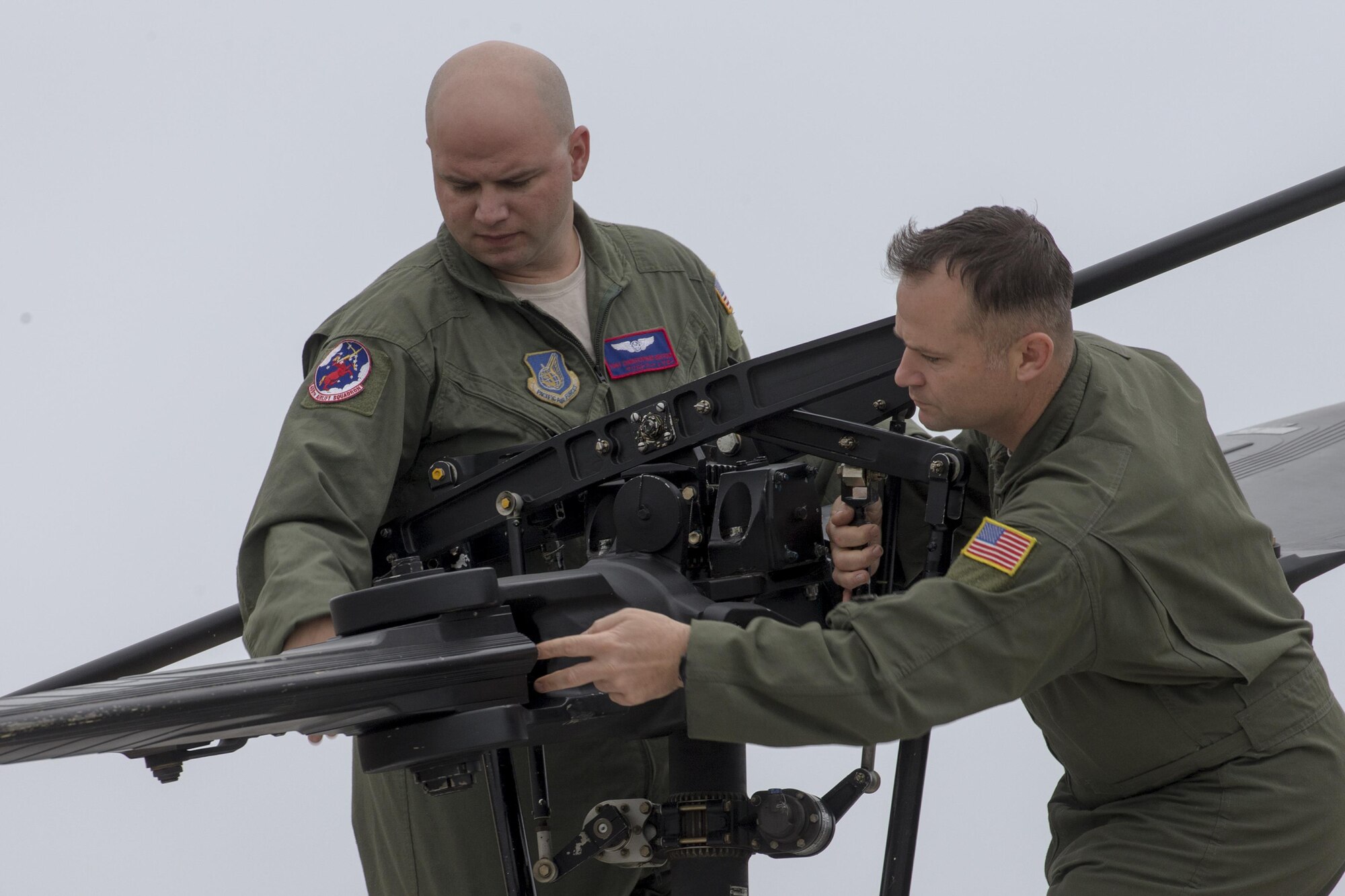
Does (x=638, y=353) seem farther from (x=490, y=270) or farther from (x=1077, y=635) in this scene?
(x=1077, y=635)

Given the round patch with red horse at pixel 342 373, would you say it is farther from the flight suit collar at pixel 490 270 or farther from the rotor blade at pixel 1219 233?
the rotor blade at pixel 1219 233

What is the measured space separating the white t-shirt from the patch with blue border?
1.1 inches

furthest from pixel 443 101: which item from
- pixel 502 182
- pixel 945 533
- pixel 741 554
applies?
pixel 945 533

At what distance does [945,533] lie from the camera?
5.56 ft

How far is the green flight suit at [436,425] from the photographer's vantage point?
1.76 metres

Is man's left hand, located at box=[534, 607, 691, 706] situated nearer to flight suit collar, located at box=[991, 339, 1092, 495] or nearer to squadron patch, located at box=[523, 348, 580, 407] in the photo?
flight suit collar, located at box=[991, 339, 1092, 495]

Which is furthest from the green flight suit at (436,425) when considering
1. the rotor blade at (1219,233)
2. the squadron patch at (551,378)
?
the rotor blade at (1219,233)

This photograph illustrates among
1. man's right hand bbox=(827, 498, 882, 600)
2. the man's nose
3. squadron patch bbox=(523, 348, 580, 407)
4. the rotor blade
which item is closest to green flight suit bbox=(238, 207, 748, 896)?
squadron patch bbox=(523, 348, 580, 407)

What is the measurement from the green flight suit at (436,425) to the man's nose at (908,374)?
0.49 m

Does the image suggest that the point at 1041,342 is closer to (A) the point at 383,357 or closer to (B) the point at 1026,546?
(B) the point at 1026,546

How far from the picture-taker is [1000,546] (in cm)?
146

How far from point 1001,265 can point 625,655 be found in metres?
A: 0.55

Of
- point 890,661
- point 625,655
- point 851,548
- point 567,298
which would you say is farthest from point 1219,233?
point 625,655

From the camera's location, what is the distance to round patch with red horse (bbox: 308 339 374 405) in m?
1.82
